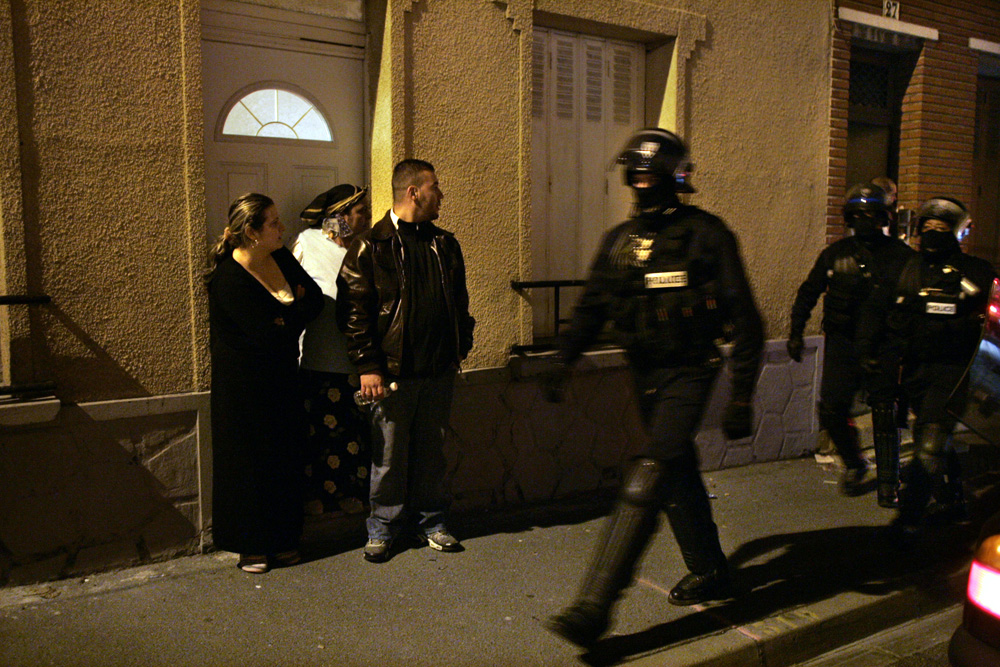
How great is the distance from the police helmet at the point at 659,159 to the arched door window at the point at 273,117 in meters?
2.21

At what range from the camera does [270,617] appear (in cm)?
392

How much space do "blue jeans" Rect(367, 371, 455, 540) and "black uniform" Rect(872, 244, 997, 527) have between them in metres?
2.61

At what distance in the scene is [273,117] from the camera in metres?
5.07

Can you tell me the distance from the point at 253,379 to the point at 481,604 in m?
1.52

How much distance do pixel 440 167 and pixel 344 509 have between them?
82.4 inches

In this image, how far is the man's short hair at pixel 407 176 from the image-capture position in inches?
179

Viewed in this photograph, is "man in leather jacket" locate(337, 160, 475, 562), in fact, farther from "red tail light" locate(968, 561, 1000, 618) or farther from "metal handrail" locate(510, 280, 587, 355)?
"red tail light" locate(968, 561, 1000, 618)

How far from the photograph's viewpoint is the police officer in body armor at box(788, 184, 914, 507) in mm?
5406

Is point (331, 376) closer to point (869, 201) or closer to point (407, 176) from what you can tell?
point (407, 176)

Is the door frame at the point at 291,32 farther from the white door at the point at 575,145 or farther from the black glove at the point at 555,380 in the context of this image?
the black glove at the point at 555,380

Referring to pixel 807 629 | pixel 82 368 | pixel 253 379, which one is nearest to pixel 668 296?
pixel 807 629

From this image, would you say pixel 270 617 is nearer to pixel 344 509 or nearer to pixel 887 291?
A: pixel 344 509

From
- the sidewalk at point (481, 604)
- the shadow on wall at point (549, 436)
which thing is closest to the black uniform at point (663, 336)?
the sidewalk at point (481, 604)

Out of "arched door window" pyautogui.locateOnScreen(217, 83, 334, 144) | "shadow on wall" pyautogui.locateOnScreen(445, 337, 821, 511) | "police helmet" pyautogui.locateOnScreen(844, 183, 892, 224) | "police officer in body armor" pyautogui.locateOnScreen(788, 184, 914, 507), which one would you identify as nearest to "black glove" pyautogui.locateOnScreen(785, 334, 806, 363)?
"police officer in body armor" pyautogui.locateOnScreen(788, 184, 914, 507)
